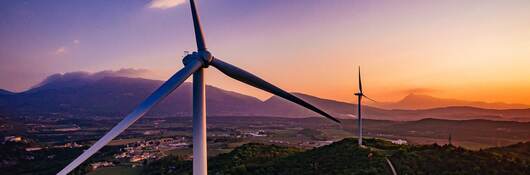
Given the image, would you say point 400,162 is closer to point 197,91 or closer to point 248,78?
point 248,78

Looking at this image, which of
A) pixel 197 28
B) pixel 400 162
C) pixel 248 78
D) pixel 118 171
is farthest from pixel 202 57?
pixel 118 171

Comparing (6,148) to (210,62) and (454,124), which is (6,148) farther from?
(454,124)

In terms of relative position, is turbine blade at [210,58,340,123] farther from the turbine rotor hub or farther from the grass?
the grass

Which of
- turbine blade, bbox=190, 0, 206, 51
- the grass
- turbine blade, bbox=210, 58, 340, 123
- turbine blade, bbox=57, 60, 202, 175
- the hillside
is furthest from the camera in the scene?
the grass

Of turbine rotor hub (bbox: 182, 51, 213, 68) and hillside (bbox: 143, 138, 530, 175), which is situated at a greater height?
turbine rotor hub (bbox: 182, 51, 213, 68)

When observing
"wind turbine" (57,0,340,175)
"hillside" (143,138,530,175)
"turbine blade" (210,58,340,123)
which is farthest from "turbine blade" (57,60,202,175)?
"hillside" (143,138,530,175)

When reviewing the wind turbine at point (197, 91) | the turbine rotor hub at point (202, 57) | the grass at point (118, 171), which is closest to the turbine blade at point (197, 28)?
the wind turbine at point (197, 91)

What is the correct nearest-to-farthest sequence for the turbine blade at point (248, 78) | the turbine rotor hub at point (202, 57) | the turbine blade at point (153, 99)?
the turbine blade at point (153, 99) < the turbine rotor hub at point (202, 57) < the turbine blade at point (248, 78)

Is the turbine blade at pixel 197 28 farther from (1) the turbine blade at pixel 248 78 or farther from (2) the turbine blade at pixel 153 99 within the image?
(2) the turbine blade at pixel 153 99
